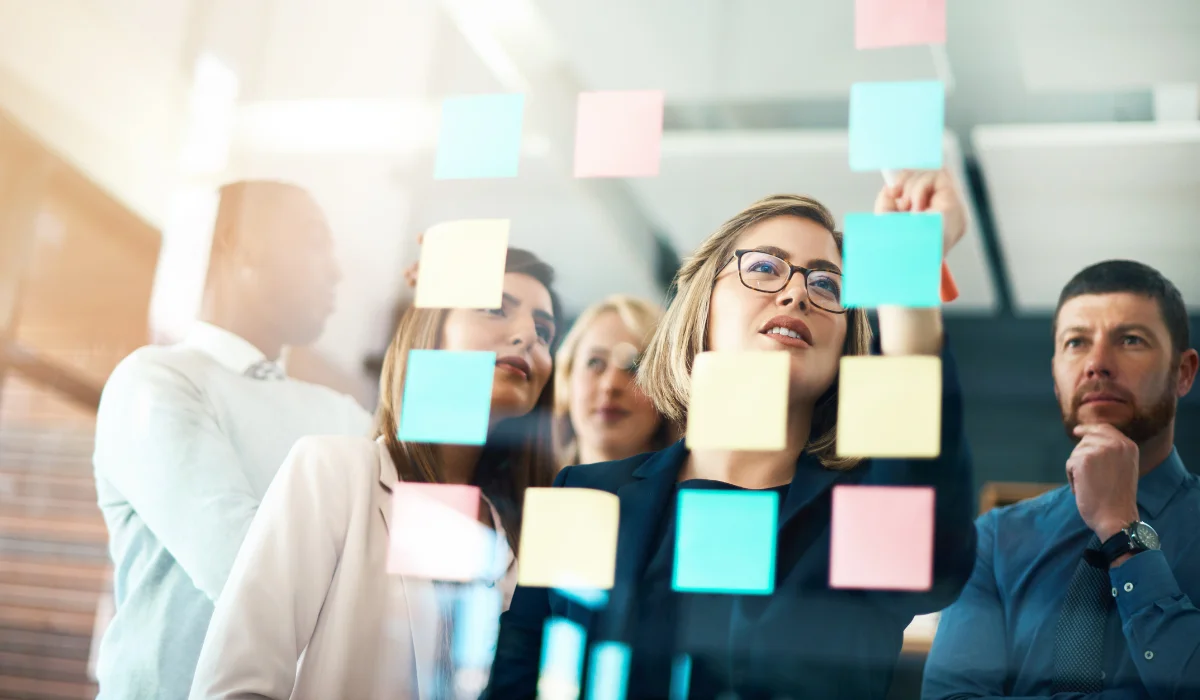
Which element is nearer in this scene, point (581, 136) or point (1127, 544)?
point (1127, 544)

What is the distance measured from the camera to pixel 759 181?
157 cm

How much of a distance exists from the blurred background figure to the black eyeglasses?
0.64 m

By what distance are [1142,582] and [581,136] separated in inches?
38.0

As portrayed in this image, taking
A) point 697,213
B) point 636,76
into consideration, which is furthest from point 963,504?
point 636,76

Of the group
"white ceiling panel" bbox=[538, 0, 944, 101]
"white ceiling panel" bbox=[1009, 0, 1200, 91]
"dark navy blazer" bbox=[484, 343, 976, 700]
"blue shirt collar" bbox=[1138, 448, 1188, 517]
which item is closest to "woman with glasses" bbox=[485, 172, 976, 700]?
"dark navy blazer" bbox=[484, 343, 976, 700]

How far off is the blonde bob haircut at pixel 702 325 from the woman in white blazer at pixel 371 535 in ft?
0.61

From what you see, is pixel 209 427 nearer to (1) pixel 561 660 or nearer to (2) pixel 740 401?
(1) pixel 561 660

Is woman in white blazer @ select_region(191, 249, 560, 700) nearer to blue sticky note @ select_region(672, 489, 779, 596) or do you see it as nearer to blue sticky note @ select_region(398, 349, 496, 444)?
blue sticky note @ select_region(398, 349, 496, 444)

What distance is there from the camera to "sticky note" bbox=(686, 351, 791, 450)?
1.35 meters

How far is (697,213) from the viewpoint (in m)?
1.52

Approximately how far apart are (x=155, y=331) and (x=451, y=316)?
568 mm

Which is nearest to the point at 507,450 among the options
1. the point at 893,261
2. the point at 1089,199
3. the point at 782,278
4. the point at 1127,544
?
the point at 782,278

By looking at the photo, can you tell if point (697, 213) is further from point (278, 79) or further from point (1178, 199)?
point (278, 79)

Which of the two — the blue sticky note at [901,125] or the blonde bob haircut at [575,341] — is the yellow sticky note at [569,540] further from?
the blue sticky note at [901,125]
